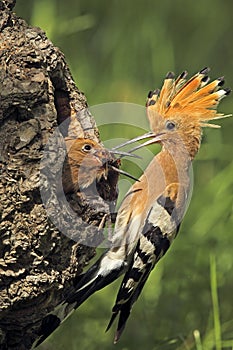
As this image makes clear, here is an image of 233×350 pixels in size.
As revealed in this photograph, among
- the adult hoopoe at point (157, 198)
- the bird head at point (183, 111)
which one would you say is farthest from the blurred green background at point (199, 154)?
the bird head at point (183, 111)

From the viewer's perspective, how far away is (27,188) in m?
3.10

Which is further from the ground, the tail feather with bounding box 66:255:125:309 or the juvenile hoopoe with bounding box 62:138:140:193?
the juvenile hoopoe with bounding box 62:138:140:193

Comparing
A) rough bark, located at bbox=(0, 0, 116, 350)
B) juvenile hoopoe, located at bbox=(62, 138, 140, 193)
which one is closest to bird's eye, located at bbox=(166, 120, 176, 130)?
juvenile hoopoe, located at bbox=(62, 138, 140, 193)

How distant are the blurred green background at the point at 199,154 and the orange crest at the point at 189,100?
2.13ft

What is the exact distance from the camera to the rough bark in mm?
3102

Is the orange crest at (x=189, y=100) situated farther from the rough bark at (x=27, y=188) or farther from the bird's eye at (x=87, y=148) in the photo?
the rough bark at (x=27, y=188)

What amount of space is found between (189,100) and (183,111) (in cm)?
4

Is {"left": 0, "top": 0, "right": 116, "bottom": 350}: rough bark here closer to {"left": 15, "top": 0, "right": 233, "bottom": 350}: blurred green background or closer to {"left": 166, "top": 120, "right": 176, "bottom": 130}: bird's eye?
{"left": 166, "top": 120, "right": 176, "bottom": 130}: bird's eye

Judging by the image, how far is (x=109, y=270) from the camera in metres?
3.62

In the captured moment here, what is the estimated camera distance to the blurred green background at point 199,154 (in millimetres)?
4449

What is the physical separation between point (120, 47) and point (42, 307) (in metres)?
2.35

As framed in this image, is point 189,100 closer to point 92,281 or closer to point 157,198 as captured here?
point 157,198

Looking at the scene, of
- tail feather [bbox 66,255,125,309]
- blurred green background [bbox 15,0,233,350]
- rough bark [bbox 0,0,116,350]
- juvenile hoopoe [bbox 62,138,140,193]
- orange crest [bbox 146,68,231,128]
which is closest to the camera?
rough bark [bbox 0,0,116,350]

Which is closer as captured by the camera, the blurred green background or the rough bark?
the rough bark
